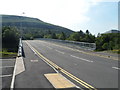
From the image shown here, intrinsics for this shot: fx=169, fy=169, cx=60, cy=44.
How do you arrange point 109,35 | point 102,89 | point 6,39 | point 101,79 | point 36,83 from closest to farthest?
point 102,89 < point 36,83 < point 101,79 < point 6,39 < point 109,35

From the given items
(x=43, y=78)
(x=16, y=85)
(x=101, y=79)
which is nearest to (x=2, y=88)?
(x=16, y=85)

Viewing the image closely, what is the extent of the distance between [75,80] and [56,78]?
1.30m

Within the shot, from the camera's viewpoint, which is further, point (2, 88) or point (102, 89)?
point (2, 88)

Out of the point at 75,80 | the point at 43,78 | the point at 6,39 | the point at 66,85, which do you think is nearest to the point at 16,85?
the point at 43,78

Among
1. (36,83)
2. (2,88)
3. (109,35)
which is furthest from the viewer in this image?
(109,35)

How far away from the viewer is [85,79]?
1103 centimetres

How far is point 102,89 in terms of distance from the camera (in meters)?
8.89

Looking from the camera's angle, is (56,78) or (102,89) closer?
(102,89)

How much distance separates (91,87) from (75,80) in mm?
1694

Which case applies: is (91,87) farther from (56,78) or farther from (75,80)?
(56,78)

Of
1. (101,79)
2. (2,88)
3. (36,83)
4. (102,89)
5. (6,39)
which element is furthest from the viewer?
(6,39)

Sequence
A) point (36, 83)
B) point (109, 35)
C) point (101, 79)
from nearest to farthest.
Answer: point (36, 83) → point (101, 79) → point (109, 35)

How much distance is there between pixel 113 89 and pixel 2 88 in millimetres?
6104

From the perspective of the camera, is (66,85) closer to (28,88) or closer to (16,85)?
(28,88)
